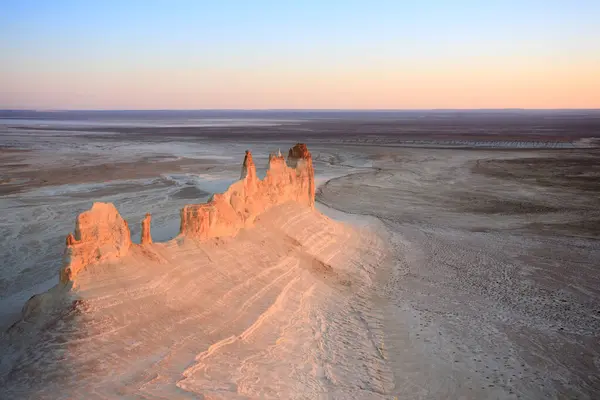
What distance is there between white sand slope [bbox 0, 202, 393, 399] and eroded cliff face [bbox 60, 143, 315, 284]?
0.28 m

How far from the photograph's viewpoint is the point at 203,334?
9.82 m

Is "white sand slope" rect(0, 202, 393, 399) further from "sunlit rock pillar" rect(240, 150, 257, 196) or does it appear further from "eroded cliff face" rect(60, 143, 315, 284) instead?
"sunlit rock pillar" rect(240, 150, 257, 196)

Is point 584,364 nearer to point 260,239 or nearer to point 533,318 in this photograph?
point 533,318

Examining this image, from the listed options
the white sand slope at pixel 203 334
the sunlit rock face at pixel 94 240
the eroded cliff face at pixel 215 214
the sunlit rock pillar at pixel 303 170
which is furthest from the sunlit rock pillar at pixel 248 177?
the sunlit rock face at pixel 94 240

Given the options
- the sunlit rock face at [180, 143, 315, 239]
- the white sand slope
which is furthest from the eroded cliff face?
Answer: the white sand slope

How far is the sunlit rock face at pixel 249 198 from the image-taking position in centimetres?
1264

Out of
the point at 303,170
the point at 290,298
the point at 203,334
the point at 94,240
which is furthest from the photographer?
the point at 303,170

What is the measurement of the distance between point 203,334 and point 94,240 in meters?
2.82

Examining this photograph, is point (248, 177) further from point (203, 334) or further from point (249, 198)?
point (203, 334)

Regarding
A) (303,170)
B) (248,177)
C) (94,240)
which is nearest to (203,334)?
(94,240)

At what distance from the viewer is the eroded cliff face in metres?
9.84

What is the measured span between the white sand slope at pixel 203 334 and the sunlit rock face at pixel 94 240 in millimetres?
203

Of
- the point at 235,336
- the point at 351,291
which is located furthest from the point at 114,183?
the point at 235,336

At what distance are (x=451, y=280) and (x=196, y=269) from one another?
8.33 m
